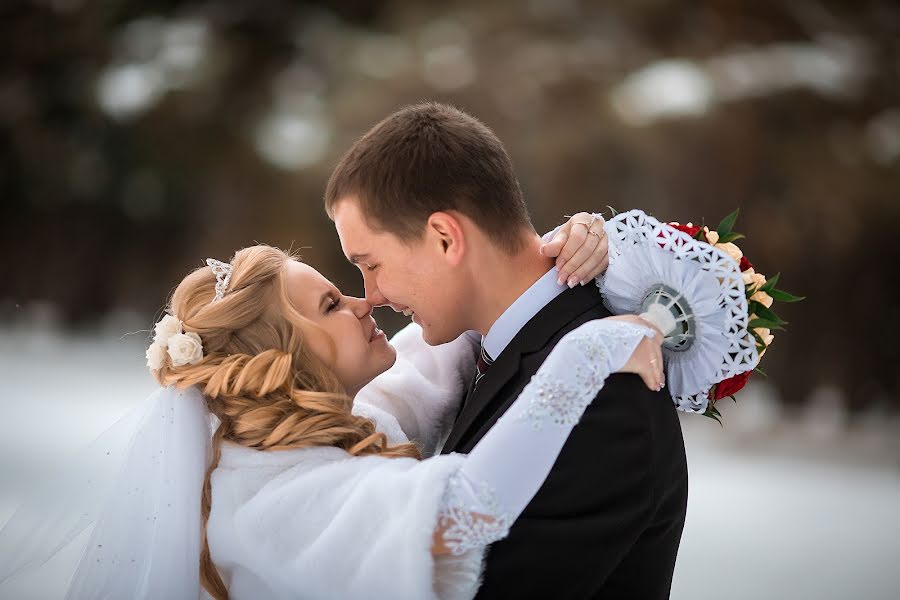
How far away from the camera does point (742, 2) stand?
38.1 feet

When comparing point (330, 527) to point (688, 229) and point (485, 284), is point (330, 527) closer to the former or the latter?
point (485, 284)

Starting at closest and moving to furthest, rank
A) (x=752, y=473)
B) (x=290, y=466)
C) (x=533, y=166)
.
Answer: (x=290, y=466), (x=752, y=473), (x=533, y=166)

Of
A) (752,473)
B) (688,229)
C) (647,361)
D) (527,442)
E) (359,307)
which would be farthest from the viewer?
(752,473)

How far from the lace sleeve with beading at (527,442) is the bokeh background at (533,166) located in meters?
3.99

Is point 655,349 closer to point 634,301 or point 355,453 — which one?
point 634,301

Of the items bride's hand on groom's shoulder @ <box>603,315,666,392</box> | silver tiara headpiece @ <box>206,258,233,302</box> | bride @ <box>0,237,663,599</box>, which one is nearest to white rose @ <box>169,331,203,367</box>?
bride @ <box>0,237,663,599</box>

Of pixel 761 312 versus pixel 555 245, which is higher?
pixel 555 245

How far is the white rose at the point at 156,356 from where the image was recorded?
254cm

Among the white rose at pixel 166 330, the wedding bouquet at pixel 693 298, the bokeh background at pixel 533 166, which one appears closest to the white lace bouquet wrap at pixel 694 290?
the wedding bouquet at pixel 693 298

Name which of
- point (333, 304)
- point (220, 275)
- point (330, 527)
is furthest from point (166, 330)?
point (330, 527)

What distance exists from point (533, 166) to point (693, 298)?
8.21 metres

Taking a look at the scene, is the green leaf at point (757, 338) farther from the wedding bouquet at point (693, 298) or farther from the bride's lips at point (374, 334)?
the bride's lips at point (374, 334)

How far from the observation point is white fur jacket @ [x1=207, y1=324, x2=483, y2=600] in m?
2.14

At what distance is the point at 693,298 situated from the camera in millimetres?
2365
